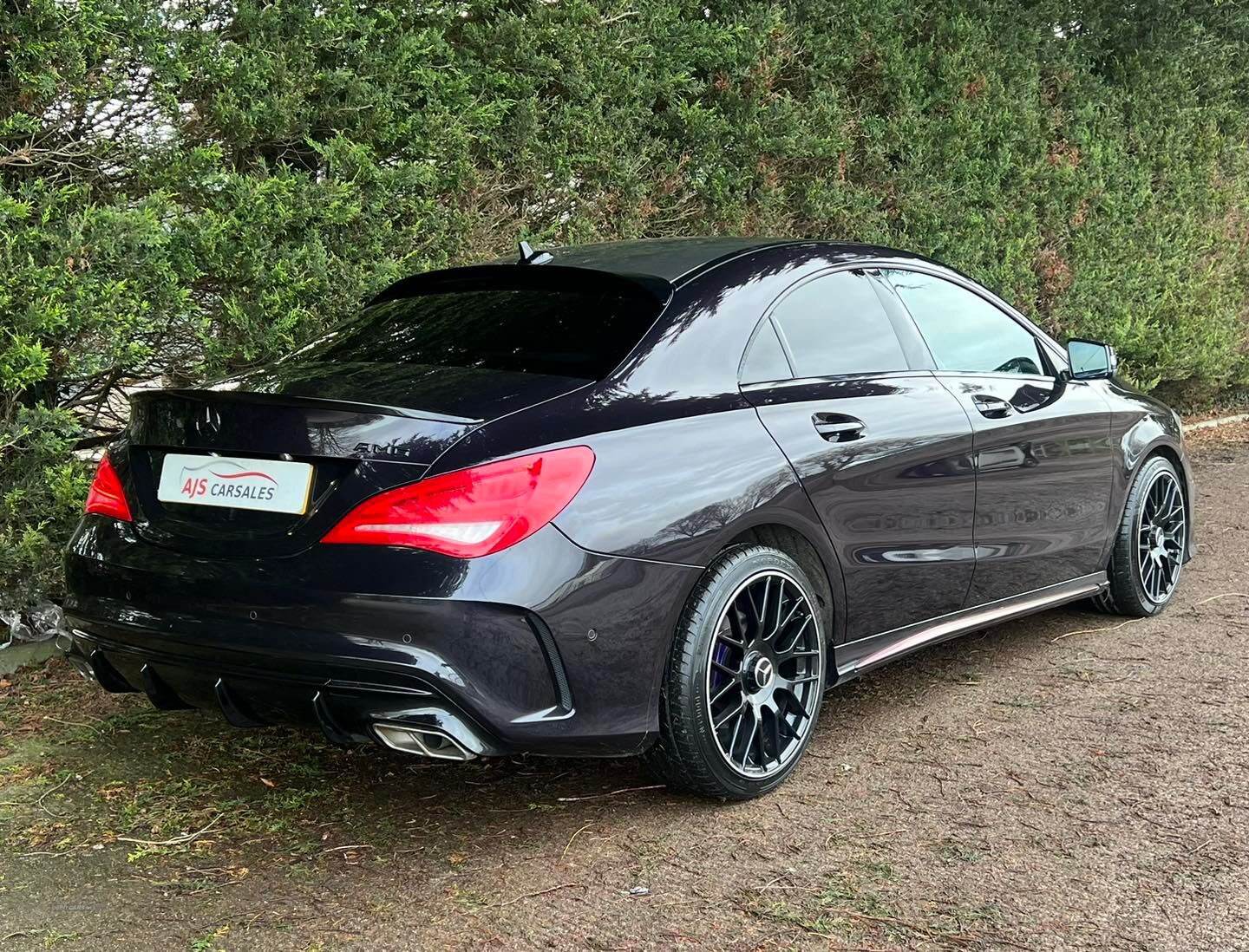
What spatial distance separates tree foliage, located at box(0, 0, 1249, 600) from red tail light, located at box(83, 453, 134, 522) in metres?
1.17

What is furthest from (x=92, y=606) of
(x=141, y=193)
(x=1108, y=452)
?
(x=1108, y=452)

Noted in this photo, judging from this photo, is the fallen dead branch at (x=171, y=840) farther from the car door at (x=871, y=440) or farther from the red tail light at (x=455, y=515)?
the car door at (x=871, y=440)

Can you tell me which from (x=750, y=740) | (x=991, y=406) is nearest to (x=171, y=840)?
(x=750, y=740)

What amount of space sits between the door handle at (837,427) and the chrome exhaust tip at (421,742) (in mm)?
1490

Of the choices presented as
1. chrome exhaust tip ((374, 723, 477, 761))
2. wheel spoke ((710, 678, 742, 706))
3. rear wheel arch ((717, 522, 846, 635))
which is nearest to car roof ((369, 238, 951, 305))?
rear wheel arch ((717, 522, 846, 635))

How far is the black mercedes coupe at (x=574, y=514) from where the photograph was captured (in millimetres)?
2994

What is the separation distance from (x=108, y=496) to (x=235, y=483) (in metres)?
0.54

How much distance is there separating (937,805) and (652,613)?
1.03 m

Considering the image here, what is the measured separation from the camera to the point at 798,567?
3.76 metres

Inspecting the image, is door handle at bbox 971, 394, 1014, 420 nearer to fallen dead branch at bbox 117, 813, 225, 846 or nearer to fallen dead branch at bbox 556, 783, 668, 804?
fallen dead branch at bbox 556, 783, 668, 804

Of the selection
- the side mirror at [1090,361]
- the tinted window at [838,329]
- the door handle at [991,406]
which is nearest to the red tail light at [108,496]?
the tinted window at [838,329]

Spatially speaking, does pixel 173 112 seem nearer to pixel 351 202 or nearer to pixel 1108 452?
pixel 351 202

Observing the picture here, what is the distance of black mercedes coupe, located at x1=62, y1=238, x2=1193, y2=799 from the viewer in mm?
2994

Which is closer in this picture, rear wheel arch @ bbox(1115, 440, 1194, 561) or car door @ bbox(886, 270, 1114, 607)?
car door @ bbox(886, 270, 1114, 607)
